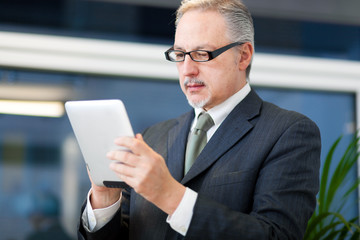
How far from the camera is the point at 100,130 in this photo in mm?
1214

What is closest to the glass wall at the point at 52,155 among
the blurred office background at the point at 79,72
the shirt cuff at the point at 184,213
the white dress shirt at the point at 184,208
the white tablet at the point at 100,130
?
the blurred office background at the point at 79,72

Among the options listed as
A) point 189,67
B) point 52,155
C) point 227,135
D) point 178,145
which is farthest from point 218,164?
point 52,155

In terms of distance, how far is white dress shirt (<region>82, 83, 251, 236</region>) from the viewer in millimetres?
1168

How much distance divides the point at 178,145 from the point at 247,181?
325mm

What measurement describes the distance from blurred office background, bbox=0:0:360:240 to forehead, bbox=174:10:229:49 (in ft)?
4.56

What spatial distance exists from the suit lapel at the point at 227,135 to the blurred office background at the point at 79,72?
5.11 ft

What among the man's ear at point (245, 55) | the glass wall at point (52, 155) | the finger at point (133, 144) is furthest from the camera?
the glass wall at point (52, 155)

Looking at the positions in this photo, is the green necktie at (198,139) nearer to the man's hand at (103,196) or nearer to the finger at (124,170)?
the man's hand at (103,196)

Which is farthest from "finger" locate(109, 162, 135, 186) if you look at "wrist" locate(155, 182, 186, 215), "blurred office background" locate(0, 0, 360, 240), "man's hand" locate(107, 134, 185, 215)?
"blurred office background" locate(0, 0, 360, 240)

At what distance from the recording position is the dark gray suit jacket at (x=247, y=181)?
1.18 metres

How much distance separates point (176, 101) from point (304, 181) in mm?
2210

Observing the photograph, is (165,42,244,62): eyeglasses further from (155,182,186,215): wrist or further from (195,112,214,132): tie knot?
(155,182,186,215): wrist

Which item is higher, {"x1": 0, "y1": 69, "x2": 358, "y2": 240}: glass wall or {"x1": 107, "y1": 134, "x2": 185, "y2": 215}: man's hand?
{"x1": 107, "y1": 134, "x2": 185, "y2": 215}: man's hand

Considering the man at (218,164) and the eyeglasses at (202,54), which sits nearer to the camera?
the man at (218,164)
